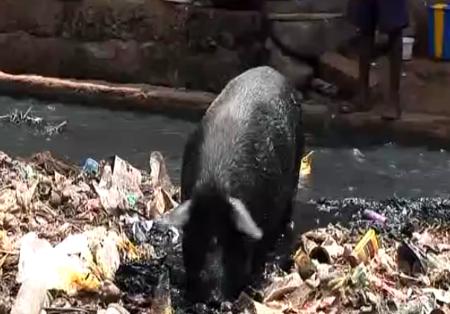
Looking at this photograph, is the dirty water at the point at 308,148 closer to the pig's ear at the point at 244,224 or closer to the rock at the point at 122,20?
the rock at the point at 122,20

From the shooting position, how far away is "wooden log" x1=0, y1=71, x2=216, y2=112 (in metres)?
12.3

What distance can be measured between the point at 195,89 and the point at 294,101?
19.1 feet

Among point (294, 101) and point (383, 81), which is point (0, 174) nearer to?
point (294, 101)

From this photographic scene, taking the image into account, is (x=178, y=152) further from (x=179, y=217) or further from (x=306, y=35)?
(x=179, y=217)

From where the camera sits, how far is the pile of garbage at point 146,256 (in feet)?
19.4

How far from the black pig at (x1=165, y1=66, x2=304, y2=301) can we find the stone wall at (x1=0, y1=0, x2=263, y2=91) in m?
5.70

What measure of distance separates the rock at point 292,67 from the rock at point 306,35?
0.09 metres

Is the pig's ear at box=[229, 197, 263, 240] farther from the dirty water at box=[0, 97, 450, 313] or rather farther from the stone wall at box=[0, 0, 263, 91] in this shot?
the stone wall at box=[0, 0, 263, 91]

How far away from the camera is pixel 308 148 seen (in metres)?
10.7

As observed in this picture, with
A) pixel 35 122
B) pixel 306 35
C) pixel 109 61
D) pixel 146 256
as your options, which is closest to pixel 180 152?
pixel 35 122

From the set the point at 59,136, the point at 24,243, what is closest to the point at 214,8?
the point at 59,136

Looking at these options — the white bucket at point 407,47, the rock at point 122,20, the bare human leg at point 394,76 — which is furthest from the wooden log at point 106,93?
the white bucket at point 407,47

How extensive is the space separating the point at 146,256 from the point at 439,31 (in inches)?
268

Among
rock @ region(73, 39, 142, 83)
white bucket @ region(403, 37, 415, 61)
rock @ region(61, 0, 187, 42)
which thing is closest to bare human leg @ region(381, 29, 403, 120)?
white bucket @ region(403, 37, 415, 61)
